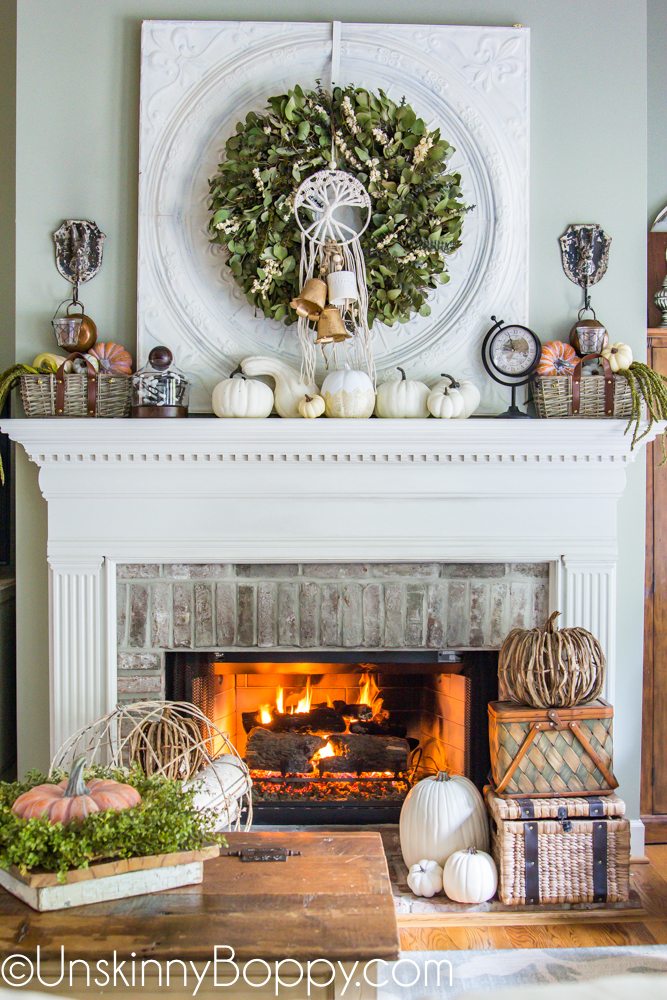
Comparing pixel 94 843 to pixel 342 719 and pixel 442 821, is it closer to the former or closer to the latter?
pixel 442 821

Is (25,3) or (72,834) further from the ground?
(25,3)

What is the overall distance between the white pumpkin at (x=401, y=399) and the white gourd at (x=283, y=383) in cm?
22

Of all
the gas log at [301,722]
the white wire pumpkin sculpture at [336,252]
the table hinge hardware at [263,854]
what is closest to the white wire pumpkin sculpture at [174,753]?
the gas log at [301,722]

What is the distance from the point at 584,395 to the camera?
227 centimetres

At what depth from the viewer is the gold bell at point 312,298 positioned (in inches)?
86.4

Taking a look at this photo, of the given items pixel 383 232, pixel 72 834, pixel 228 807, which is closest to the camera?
Answer: pixel 72 834

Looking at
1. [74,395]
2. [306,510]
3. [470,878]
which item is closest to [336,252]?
[306,510]

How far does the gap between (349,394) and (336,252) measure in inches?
17.7

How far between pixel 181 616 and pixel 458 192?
1575mm

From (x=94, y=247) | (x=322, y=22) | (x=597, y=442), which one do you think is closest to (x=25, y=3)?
(x=94, y=247)

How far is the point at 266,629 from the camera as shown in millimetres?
2359

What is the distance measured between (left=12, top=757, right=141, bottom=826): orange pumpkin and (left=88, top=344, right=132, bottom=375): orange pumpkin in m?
1.28

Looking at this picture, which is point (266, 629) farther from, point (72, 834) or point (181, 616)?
point (72, 834)

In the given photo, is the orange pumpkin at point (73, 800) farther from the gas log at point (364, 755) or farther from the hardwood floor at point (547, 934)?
the gas log at point (364, 755)
